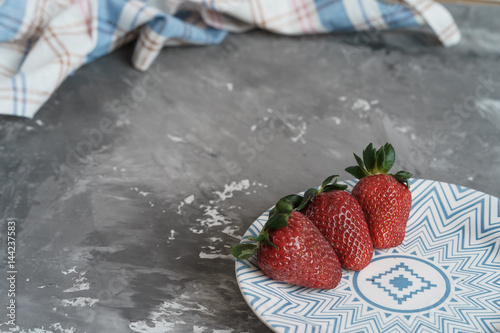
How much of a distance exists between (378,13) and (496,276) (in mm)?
760

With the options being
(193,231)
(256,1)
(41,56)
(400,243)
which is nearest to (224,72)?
(256,1)

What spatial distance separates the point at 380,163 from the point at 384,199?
0.05 m

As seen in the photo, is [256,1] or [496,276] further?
[256,1]

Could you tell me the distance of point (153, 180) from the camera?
0.91 meters

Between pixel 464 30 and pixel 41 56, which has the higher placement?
pixel 41 56

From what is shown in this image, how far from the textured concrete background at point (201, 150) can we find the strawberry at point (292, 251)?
0.09 meters

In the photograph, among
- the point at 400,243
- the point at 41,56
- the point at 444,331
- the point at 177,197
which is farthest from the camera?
the point at 41,56

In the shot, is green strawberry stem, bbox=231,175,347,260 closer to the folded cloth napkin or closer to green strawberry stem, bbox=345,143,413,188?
green strawberry stem, bbox=345,143,413,188

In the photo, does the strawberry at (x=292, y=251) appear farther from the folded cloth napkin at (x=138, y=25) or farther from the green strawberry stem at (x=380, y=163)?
the folded cloth napkin at (x=138, y=25)

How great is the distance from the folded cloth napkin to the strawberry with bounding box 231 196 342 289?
0.63 m

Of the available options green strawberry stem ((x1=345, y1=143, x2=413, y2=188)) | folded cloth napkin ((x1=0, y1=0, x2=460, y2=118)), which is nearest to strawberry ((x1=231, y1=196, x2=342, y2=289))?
green strawberry stem ((x1=345, y1=143, x2=413, y2=188))

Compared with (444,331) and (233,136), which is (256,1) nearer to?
(233,136)

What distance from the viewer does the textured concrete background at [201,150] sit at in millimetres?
718

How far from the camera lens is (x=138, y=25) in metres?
1.22
